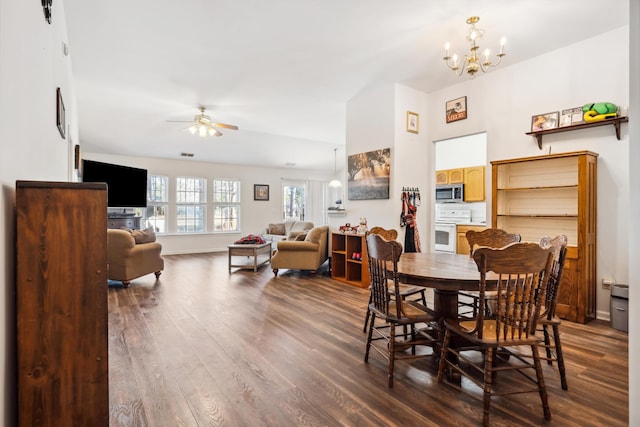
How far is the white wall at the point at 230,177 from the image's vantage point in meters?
8.17

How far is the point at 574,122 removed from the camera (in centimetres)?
347

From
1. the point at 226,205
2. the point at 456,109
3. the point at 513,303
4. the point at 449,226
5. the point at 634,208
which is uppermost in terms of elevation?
the point at 456,109

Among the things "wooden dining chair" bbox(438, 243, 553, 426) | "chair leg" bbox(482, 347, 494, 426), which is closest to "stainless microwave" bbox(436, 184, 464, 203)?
"wooden dining chair" bbox(438, 243, 553, 426)

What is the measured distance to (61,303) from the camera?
1.25 metres

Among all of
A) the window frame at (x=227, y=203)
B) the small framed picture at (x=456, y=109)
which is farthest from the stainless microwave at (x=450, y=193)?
the window frame at (x=227, y=203)

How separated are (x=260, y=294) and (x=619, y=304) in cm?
378

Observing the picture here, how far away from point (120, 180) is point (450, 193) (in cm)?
664

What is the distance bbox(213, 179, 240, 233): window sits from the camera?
29.6 ft

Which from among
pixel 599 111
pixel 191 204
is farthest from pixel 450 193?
pixel 191 204

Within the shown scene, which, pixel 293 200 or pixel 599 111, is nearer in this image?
pixel 599 111

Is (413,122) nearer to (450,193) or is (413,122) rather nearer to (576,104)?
(576,104)

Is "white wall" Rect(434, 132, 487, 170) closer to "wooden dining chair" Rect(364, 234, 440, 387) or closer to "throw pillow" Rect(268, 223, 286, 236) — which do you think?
"throw pillow" Rect(268, 223, 286, 236)

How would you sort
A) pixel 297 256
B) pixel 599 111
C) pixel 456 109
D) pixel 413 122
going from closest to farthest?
1. pixel 599 111
2. pixel 456 109
3. pixel 413 122
4. pixel 297 256

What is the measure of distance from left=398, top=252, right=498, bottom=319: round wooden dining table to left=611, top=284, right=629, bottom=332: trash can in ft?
5.23
